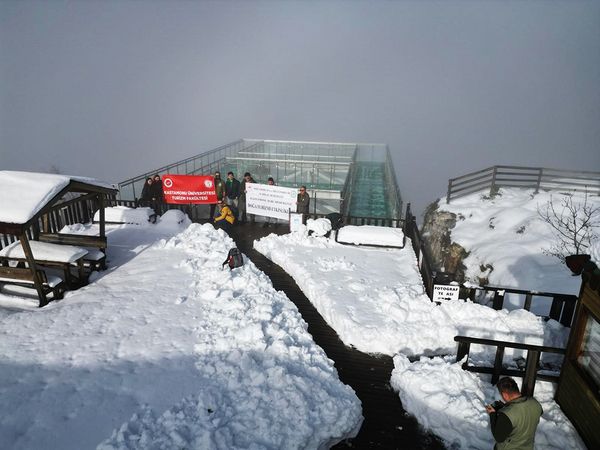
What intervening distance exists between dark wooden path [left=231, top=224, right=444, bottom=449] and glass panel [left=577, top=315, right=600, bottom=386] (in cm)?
233

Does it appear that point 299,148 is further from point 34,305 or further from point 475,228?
point 34,305

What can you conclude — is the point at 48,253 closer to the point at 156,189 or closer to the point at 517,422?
the point at 156,189

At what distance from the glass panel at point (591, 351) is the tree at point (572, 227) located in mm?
6606

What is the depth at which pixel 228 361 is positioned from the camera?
6.04 metres

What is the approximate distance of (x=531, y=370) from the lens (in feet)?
17.0

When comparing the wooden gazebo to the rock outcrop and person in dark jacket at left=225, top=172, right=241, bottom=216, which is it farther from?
the rock outcrop

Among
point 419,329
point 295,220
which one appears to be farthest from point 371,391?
point 295,220

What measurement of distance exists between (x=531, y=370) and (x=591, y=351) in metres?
0.87

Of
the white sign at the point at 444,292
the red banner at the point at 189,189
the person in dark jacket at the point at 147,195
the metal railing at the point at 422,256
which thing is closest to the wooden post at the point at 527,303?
the white sign at the point at 444,292

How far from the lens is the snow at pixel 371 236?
11.6m

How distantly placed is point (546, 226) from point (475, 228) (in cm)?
286

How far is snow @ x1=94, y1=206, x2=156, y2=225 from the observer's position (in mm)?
13227

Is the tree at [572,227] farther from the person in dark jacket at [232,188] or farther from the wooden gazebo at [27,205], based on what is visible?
the wooden gazebo at [27,205]

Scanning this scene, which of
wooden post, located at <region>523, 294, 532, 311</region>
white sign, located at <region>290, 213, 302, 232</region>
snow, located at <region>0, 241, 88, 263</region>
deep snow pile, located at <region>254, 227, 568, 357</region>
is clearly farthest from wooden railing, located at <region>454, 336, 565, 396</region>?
snow, located at <region>0, 241, 88, 263</region>
